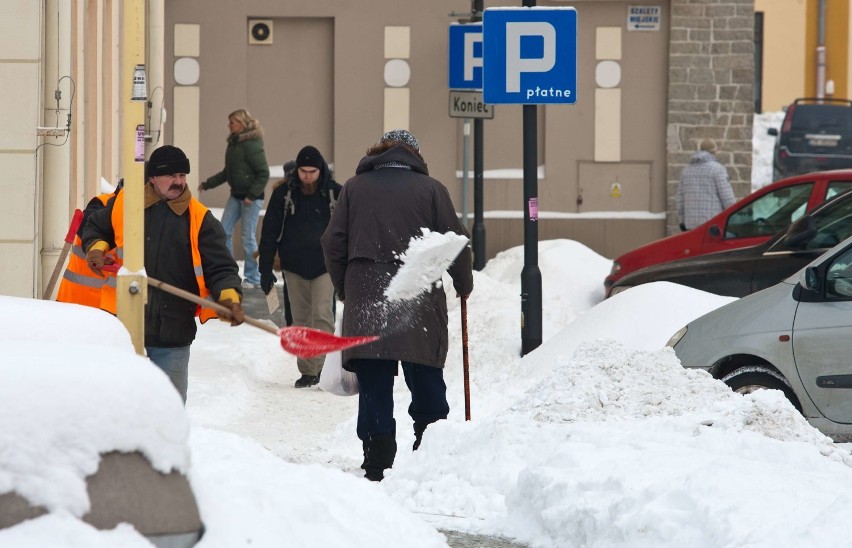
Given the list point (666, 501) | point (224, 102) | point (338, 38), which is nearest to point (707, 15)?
point (338, 38)

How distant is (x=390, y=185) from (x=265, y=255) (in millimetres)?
4229

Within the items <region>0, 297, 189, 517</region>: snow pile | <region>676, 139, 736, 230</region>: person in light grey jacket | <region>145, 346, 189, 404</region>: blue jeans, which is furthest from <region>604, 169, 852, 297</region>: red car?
<region>0, 297, 189, 517</region>: snow pile

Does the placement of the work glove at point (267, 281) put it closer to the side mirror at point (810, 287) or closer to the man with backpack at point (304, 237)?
the man with backpack at point (304, 237)

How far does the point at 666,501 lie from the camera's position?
6.00 metres

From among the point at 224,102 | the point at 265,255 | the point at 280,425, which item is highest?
the point at 224,102

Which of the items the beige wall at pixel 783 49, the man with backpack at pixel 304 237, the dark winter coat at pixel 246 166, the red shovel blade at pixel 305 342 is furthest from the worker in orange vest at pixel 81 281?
the beige wall at pixel 783 49

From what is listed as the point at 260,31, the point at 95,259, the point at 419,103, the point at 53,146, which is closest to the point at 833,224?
the point at 53,146

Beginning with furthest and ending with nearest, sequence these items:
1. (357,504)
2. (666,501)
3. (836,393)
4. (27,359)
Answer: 1. (836,393)
2. (666,501)
3. (357,504)
4. (27,359)

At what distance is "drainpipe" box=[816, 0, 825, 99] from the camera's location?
3294 centimetres

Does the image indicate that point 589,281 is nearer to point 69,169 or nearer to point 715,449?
point 69,169

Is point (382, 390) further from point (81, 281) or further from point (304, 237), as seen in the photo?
point (304, 237)

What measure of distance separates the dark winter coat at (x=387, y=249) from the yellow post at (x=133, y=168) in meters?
1.82

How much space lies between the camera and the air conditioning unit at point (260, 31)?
20.8 meters

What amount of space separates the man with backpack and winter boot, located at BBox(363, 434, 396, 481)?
163 inches
